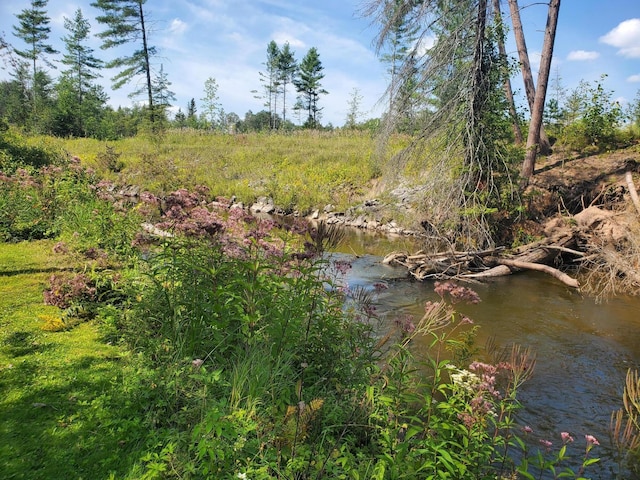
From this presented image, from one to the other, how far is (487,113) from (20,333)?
33.0ft

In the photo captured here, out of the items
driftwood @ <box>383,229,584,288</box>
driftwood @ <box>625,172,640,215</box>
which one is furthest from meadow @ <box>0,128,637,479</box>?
driftwood @ <box>625,172,640,215</box>

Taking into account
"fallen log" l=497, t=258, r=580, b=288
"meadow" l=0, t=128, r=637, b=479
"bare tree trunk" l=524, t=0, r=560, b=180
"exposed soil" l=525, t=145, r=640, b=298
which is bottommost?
"fallen log" l=497, t=258, r=580, b=288

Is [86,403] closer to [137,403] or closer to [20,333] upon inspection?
[137,403]

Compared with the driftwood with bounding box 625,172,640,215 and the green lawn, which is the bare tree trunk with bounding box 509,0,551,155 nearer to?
the driftwood with bounding box 625,172,640,215

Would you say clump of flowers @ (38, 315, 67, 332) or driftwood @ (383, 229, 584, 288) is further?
driftwood @ (383, 229, 584, 288)

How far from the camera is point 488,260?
371 inches

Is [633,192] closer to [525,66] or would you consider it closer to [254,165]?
[525,66]

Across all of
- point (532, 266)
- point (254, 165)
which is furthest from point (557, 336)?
point (254, 165)

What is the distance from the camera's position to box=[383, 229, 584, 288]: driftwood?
29.4 feet

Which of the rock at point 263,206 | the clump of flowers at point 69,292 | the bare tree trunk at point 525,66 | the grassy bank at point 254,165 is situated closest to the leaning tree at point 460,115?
the grassy bank at point 254,165

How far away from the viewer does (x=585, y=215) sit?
984cm

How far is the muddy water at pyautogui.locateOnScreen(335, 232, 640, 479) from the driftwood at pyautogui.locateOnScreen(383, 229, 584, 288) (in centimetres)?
29

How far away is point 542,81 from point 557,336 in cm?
843

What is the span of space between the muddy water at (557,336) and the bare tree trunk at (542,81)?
4034 mm
